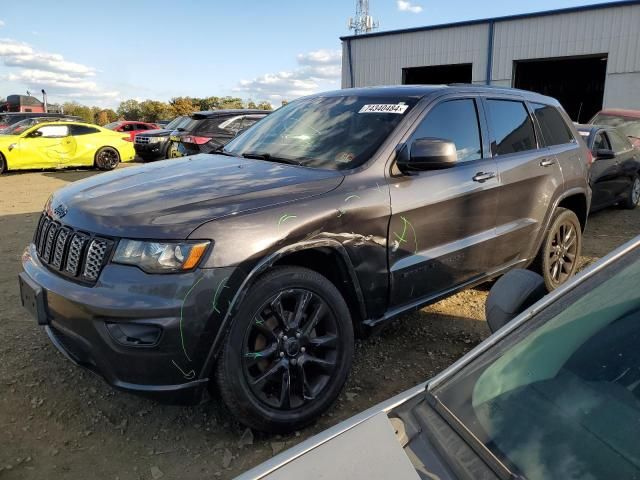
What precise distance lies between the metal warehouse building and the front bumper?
60.4ft

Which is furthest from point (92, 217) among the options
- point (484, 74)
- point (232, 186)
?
point (484, 74)

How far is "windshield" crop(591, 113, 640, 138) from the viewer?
10.5 meters

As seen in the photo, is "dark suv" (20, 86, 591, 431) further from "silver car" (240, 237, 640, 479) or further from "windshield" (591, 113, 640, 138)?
"windshield" (591, 113, 640, 138)

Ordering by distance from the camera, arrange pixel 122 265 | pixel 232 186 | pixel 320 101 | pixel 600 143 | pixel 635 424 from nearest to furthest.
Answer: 1. pixel 635 424
2. pixel 122 265
3. pixel 232 186
4. pixel 320 101
5. pixel 600 143

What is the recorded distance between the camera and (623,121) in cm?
1088

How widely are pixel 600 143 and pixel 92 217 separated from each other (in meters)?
7.62

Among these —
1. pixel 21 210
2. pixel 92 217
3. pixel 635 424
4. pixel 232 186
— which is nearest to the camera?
pixel 635 424

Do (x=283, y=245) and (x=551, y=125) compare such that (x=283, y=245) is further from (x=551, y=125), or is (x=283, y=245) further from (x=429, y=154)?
(x=551, y=125)

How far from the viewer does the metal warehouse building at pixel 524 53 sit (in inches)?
742

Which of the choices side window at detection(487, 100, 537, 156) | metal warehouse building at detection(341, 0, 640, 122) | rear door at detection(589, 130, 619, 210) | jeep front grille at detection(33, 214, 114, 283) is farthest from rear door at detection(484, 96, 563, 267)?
metal warehouse building at detection(341, 0, 640, 122)

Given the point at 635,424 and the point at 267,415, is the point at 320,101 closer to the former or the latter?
the point at 267,415

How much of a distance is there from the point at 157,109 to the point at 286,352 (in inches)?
2229

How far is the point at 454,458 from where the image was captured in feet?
4.02

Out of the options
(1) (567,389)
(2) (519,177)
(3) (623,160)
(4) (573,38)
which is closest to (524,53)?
(4) (573,38)
